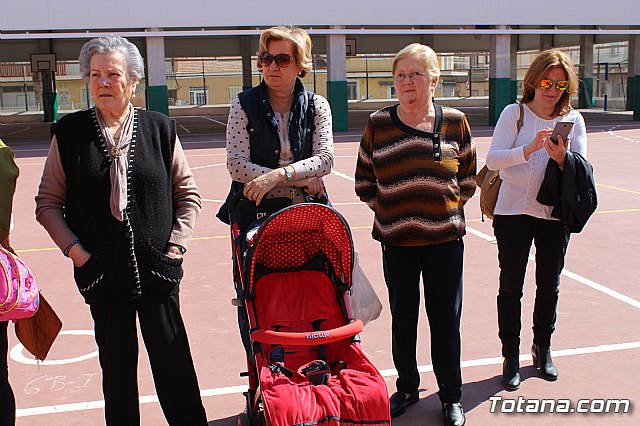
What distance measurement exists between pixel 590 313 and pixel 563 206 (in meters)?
1.89

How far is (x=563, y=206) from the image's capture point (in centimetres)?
419

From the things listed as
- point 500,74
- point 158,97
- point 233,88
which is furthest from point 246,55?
point 233,88

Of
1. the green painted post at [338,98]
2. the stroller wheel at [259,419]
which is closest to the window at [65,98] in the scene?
the green painted post at [338,98]

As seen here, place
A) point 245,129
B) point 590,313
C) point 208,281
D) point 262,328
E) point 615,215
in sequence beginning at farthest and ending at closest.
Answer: point 615,215, point 208,281, point 590,313, point 245,129, point 262,328

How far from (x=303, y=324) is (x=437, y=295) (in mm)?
855

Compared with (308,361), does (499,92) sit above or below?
above

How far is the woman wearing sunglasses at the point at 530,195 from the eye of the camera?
424 centimetres

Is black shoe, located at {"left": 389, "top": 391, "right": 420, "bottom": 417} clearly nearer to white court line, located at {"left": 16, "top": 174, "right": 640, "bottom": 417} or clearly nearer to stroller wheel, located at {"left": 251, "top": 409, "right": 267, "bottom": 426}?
white court line, located at {"left": 16, "top": 174, "right": 640, "bottom": 417}

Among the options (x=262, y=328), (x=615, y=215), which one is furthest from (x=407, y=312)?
(x=615, y=215)

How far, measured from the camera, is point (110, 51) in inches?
128

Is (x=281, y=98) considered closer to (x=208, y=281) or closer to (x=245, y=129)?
(x=245, y=129)

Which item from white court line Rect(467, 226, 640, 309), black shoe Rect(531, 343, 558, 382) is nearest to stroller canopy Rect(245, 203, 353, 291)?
black shoe Rect(531, 343, 558, 382)
